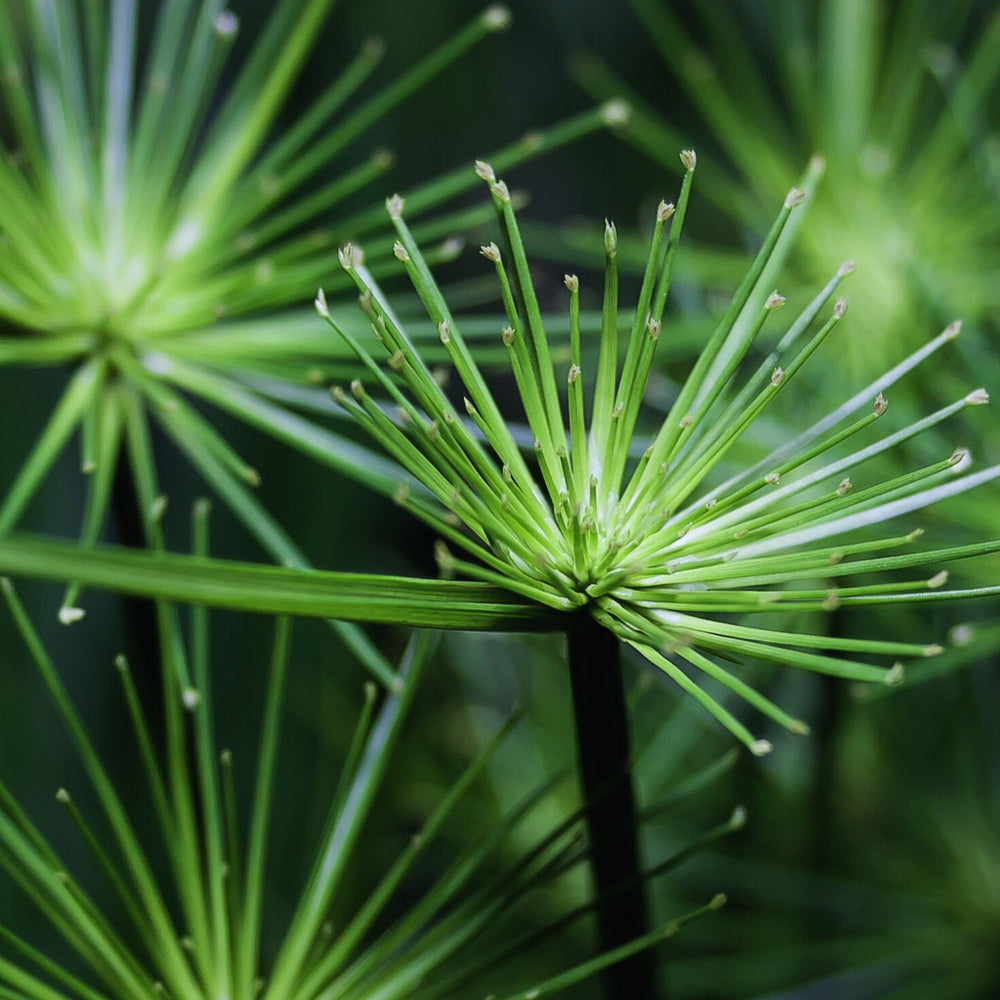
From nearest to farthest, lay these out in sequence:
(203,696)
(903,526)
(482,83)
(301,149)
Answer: (203,696) → (903,526) → (301,149) → (482,83)

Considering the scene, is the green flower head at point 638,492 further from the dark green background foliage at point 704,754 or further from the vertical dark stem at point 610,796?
the dark green background foliage at point 704,754

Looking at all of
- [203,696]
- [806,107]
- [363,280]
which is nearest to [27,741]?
[203,696]

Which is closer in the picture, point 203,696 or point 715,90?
point 203,696

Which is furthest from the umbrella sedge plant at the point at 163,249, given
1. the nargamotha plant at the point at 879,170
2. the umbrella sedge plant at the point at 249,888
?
the nargamotha plant at the point at 879,170

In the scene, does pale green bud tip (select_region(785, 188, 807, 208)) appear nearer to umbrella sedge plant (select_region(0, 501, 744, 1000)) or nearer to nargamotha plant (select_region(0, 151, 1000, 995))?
nargamotha plant (select_region(0, 151, 1000, 995))

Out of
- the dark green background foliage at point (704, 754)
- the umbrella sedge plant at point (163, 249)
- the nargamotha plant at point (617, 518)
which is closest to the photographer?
the nargamotha plant at point (617, 518)

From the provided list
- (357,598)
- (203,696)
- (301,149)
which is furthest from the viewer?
(301,149)

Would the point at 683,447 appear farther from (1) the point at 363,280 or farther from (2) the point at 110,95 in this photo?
(2) the point at 110,95
